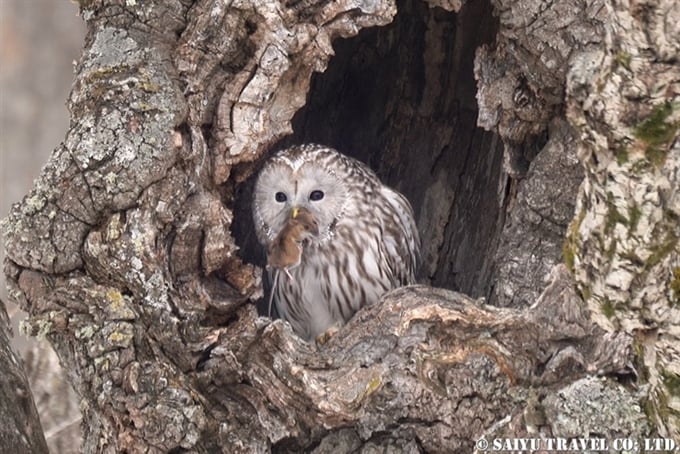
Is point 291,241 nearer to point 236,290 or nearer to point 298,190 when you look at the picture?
point 298,190

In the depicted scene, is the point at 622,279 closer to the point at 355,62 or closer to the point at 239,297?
the point at 239,297

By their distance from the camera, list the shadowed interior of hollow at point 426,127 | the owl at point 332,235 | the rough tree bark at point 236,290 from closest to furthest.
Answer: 1. the rough tree bark at point 236,290
2. the owl at point 332,235
3. the shadowed interior of hollow at point 426,127

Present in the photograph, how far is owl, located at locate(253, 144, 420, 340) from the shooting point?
4.75 meters

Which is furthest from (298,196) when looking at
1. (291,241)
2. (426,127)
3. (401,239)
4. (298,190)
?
(426,127)

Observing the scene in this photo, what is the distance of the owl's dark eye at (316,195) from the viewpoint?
4.80 metres

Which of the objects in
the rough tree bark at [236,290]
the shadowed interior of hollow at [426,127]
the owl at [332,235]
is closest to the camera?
the rough tree bark at [236,290]

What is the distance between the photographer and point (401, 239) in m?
4.97

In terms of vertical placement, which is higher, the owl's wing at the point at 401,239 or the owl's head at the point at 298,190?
the owl's head at the point at 298,190

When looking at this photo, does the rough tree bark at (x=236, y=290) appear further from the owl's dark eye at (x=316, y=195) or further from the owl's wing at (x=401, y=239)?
the owl's wing at (x=401, y=239)

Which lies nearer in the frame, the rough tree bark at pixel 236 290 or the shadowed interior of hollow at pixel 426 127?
the rough tree bark at pixel 236 290

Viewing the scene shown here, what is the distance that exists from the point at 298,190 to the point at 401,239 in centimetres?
56

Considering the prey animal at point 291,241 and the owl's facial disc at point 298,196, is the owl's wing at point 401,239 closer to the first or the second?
the owl's facial disc at point 298,196

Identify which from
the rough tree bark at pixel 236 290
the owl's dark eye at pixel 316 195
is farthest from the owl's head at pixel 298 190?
the rough tree bark at pixel 236 290

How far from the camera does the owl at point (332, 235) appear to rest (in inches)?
187
